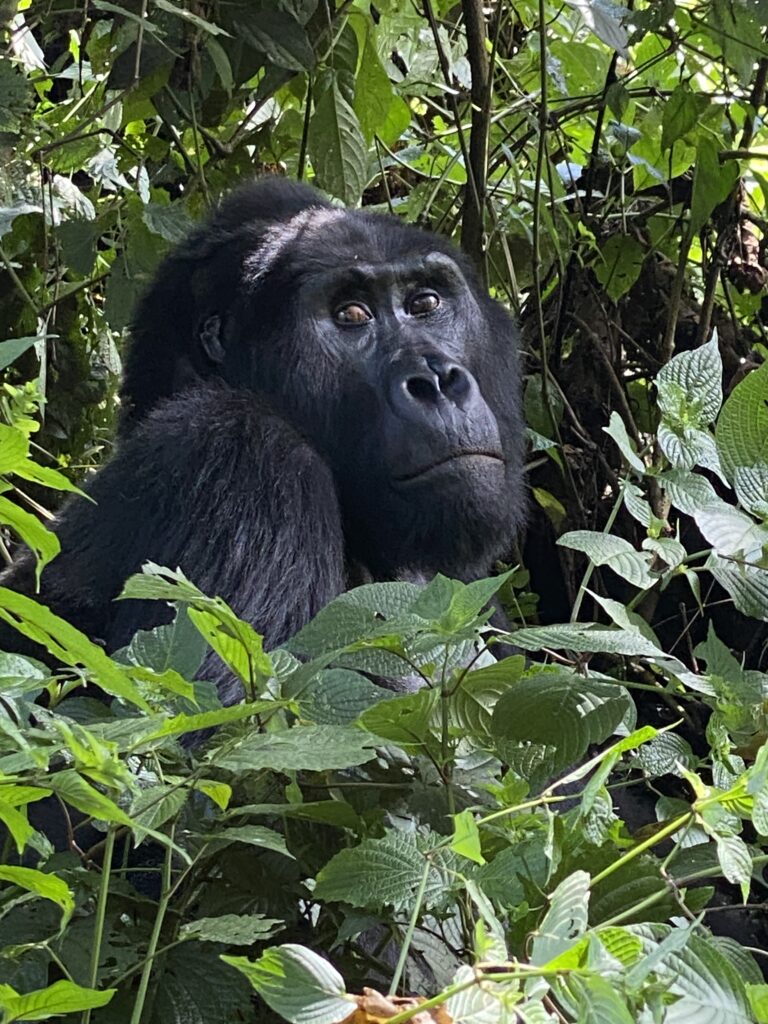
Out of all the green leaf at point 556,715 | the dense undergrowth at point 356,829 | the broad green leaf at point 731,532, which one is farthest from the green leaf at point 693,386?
the green leaf at point 556,715

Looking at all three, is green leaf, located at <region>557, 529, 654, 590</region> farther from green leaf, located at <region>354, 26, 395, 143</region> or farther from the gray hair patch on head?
green leaf, located at <region>354, 26, 395, 143</region>

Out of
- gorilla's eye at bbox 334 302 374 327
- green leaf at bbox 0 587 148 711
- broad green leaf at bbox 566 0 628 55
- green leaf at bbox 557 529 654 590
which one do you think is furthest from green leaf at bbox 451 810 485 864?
broad green leaf at bbox 566 0 628 55

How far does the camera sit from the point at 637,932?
1259mm

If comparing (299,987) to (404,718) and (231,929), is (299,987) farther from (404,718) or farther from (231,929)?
(404,718)

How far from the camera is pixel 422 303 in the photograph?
3.37 metres

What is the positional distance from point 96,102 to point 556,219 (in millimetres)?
1310

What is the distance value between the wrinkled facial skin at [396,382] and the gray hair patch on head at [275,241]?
18 millimetres

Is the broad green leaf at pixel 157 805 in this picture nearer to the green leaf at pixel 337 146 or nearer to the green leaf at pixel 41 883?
the green leaf at pixel 41 883

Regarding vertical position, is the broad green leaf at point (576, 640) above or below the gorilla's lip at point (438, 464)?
above

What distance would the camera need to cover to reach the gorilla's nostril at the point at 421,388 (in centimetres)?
299

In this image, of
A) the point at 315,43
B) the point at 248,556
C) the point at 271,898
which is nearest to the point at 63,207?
the point at 315,43

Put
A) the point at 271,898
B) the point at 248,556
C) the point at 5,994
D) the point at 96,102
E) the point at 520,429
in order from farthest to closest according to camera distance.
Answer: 1. the point at 96,102
2. the point at 520,429
3. the point at 248,556
4. the point at 271,898
5. the point at 5,994

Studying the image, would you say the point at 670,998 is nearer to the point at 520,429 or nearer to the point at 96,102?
the point at 520,429

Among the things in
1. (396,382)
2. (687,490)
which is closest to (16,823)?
(687,490)
